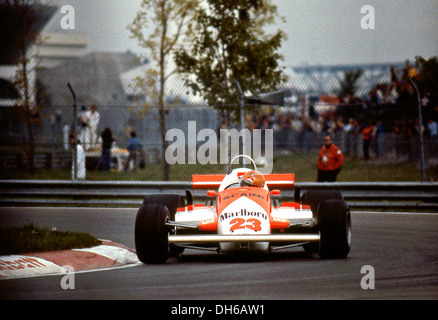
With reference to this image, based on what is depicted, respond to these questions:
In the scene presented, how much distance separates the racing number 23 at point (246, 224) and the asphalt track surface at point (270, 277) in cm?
42

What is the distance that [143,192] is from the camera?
57.2 ft

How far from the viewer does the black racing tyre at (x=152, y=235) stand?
9.72 meters

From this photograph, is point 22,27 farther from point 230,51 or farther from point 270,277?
point 270,277

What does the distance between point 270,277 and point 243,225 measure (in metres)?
1.01

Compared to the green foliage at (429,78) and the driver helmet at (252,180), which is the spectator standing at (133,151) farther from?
the driver helmet at (252,180)

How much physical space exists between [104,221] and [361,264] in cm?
621

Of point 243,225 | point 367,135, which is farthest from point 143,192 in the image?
point 367,135

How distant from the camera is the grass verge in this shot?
401 inches

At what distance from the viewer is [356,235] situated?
12742 millimetres

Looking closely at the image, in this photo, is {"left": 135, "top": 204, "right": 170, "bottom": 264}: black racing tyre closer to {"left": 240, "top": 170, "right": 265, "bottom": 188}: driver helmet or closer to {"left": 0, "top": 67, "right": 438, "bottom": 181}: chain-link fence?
{"left": 240, "top": 170, "right": 265, "bottom": 188}: driver helmet

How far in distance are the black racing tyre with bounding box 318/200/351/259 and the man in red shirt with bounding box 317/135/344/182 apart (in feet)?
25.2

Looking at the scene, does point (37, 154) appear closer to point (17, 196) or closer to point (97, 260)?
point (17, 196)

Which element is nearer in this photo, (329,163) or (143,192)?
(143,192)

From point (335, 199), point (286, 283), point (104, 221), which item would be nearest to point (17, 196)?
point (104, 221)
